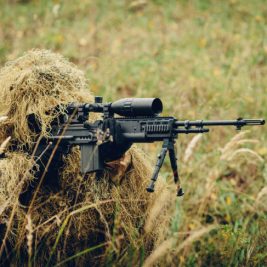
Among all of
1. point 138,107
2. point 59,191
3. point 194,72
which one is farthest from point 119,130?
point 194,72

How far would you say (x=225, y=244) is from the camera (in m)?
3.91

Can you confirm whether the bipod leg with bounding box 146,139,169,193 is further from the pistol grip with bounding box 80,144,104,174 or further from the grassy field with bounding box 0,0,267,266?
the grassy field with bounding box 0,0,267,266

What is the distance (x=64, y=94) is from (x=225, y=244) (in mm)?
1581

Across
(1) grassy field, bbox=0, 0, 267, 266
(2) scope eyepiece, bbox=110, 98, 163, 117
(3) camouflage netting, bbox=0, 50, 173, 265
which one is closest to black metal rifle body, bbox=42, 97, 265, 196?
(2) scope eyepiece, bbox=110, 98, 163, 117

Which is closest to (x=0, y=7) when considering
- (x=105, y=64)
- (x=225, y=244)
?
(x=105, y=64)

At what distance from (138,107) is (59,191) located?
0.88 meters

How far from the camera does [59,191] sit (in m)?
3.80

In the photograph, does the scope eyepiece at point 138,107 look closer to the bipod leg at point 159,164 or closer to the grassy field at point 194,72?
the bipod leg at point 159,164

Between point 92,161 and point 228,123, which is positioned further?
point 92,161

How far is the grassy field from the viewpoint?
4.69 metres

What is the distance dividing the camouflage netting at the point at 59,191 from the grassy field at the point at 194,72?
17.5 inches

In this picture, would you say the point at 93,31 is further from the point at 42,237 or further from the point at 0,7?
the point at 42,237

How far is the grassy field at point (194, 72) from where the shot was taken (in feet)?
15.4

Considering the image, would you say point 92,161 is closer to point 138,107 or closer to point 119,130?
point 119,130
